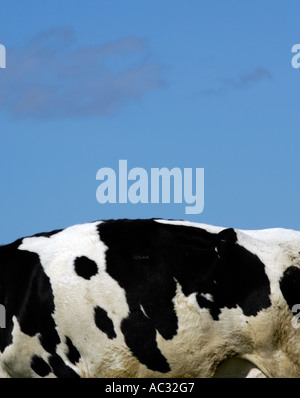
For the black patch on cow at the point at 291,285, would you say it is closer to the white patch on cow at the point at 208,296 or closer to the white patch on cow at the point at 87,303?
the white patch on cow at the point at 208,296

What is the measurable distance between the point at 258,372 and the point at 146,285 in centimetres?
204

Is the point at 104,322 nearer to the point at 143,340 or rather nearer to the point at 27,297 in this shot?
the point at 143,340

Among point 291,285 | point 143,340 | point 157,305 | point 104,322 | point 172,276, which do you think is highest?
point 172,276

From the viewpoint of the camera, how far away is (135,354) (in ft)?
47.9

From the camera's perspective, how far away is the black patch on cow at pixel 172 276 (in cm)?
1444

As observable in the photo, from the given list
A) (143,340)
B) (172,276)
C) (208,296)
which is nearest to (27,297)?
(143,340)

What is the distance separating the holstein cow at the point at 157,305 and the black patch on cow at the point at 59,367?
15mm

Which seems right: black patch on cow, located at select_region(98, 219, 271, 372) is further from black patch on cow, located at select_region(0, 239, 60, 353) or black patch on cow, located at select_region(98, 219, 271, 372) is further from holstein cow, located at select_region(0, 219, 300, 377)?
black patch on cow, located at select_region(0, 239, 60, 353)

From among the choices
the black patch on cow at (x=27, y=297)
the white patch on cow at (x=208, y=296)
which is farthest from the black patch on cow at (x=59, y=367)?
the white patch on cow at (x=208, y=296)

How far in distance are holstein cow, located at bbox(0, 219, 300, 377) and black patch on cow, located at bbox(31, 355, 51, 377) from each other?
0.05 ft

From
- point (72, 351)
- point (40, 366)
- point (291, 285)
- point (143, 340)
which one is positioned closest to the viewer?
point (291, 285)

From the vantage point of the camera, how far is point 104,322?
48.3ft

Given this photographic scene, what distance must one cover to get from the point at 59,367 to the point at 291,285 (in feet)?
12.0

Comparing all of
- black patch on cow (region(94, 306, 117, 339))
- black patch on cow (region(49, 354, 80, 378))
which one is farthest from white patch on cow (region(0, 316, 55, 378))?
black patch on cow (region(94, 306, 117, 339))
